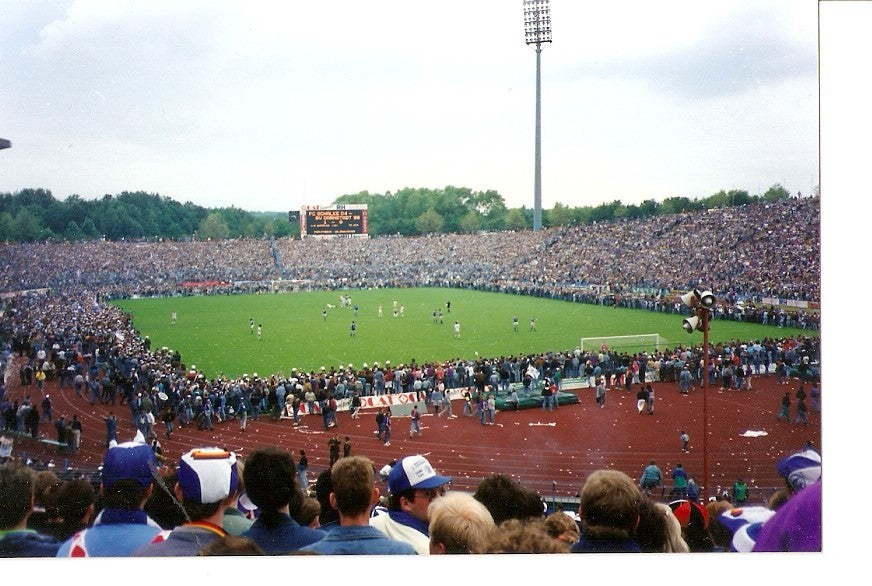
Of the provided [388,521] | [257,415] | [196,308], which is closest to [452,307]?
[196,308]

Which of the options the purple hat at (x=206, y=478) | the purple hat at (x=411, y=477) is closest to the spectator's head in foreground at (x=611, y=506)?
the purple hat at (x=411, y=477)

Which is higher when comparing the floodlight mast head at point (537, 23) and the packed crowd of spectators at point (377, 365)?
the floodlight mast head at point (537, 23)

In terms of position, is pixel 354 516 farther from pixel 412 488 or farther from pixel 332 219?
pixel 332 219

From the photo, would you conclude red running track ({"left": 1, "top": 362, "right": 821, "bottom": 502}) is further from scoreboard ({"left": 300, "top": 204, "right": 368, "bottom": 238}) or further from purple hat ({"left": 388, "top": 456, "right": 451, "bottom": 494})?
purple hat ({"left": 388, "top": 456, "right": 451, "bottom": 494})

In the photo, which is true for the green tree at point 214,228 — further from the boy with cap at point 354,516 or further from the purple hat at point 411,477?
the boy with cap at point 354,516

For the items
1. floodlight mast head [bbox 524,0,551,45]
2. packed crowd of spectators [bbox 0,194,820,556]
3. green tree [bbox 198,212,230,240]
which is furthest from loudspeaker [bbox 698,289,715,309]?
green tree [bbox 198,212,230,240]

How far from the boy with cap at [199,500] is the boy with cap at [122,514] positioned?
0.09 m

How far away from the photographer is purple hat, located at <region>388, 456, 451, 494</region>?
13.1 ft

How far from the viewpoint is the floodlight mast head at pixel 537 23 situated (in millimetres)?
11078

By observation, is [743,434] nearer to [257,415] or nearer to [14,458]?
[257,415]

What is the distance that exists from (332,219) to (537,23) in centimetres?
658

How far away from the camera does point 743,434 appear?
12.4 m

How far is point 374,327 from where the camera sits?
23.2 metres

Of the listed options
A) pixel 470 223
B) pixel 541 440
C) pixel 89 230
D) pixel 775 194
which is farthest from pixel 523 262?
pixel 89 230
